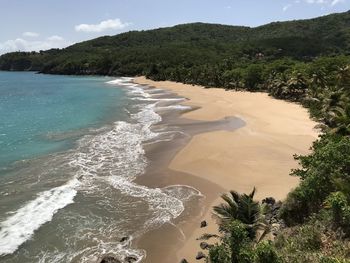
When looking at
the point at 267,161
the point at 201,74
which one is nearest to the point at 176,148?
the point at 267,161

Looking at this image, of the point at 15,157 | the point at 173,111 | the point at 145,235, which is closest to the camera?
the point at 145,235

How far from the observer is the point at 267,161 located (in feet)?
115

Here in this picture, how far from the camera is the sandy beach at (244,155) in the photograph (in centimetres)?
2705

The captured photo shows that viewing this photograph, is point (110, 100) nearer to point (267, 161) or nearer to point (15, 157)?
point (15, 157)

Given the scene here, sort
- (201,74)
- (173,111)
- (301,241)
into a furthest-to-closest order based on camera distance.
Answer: (201,74)
(173,111)
(301,241)

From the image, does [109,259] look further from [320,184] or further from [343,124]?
[343,124]

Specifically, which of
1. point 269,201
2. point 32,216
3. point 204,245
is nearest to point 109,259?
point 204,245

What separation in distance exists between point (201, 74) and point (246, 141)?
237ft

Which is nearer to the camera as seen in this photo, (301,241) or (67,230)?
(301,241)

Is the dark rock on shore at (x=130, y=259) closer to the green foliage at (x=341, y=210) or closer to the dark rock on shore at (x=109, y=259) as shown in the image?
the dark rock on shore at (x=109, y=259)

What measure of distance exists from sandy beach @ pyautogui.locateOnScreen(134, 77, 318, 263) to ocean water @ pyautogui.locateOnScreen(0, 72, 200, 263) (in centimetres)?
235

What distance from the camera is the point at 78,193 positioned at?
2889 cm

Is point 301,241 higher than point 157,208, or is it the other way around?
point 301,241

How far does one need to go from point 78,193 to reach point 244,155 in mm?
15754
